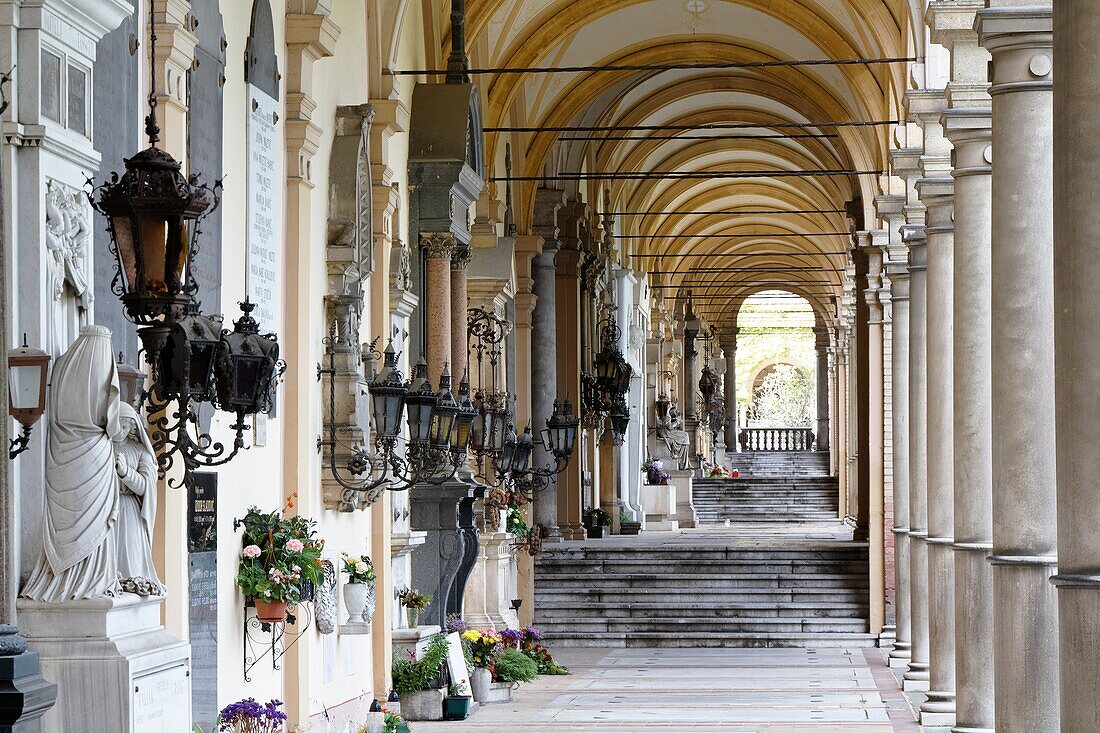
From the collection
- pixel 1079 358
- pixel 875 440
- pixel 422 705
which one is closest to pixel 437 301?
pixel 422 705

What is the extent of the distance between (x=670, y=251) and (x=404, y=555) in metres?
31.2

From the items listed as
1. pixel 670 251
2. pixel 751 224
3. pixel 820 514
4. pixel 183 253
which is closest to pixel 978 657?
pixel 183 253

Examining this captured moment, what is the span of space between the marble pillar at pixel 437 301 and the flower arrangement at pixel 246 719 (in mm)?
6790

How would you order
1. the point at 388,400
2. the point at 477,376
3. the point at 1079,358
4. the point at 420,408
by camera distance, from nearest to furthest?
the point at 1079,358 → the point at 388,400 → the point at 420,408 → the point at 477,376

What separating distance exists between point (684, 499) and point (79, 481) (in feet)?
110

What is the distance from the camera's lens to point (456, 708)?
1548cm

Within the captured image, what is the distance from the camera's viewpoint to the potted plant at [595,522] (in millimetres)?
30875

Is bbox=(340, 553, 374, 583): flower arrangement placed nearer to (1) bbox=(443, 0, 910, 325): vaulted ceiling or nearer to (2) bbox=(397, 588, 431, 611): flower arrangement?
(2) bbox=(397, 588, 431, 611): flower arrangement

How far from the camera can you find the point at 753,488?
43.7 metres

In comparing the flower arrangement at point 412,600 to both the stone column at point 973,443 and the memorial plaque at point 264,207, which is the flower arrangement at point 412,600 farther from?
the stone column at point 973,443

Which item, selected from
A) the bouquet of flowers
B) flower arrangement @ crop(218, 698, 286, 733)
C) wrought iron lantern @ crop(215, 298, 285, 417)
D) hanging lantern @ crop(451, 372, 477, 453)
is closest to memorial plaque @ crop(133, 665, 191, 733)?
wrought iron lantern @ crop(215, 298, 285, 417)

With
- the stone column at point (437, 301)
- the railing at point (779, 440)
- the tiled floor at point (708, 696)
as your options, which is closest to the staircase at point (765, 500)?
the railing at point (779, 440)

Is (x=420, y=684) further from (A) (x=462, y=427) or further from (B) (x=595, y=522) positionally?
(B) (x=595, y=522)

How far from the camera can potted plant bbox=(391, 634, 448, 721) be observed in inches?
614
